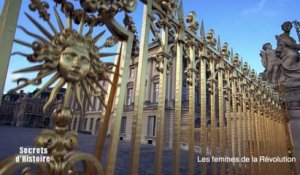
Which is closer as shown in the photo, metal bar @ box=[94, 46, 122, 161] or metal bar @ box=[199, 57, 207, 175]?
metal bar @ box=[94, 46, 122, 161]

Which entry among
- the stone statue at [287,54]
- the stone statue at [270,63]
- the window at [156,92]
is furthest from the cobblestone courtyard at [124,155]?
the window at [156,92]

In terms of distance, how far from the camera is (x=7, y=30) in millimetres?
893

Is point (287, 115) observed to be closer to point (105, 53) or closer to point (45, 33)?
point (105, 53)

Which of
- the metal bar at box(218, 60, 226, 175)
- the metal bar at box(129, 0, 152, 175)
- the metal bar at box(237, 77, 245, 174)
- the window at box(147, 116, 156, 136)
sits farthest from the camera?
the window at box(147, 116, 156, 136)

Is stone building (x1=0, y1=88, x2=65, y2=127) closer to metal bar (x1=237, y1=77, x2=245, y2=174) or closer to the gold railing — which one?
the gold railing

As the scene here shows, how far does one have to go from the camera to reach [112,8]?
3.97 feet

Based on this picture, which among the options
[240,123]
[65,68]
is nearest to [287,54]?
[240,123]

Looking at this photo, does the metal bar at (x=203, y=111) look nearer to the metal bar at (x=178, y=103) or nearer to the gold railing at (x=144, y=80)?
the gold railing at (x=144, y=80)

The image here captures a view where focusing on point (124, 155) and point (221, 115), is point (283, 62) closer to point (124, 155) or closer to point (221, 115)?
point (221, 115)

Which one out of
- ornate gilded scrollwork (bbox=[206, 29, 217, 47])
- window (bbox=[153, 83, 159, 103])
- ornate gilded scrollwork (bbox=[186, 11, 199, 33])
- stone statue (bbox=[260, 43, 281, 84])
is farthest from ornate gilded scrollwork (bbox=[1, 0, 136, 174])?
window (bbox=[153, 83, 159, 103])

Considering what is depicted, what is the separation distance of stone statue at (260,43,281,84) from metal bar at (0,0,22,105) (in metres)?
5.79

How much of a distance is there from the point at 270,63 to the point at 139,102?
5346 millimetres

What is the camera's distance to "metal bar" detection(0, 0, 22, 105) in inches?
34.0

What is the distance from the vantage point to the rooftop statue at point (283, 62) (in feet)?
16.5
